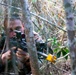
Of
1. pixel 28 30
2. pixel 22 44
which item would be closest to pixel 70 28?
pixel 28 30

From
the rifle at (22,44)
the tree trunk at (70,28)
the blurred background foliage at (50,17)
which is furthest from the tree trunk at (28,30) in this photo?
the blurred background foliage at (50,17)

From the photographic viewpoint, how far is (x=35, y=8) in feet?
9.42

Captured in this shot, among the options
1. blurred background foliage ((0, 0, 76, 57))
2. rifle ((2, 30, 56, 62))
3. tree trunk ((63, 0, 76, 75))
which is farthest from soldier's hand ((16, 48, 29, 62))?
blurred background foliage ((0, 0, 76, 57))

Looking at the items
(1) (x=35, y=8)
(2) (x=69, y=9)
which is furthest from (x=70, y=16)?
(1) (x=35, y=8)

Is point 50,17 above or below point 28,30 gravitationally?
above

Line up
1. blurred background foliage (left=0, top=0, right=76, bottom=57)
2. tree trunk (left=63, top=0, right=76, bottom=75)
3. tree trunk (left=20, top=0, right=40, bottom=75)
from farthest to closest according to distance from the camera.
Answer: blurred background foliage (left=0, top=0, right=76, bottom=57), tree trunk (left=20, top=0, right=40, bottom=75), tree trunk (left=63, top=0, right=76, bottom=75)

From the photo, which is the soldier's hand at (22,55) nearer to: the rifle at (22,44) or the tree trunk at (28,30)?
the rifle at (22,44)

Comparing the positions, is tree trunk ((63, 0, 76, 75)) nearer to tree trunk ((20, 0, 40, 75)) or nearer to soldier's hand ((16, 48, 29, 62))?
tree trunk ((20, 0, 40, 75))

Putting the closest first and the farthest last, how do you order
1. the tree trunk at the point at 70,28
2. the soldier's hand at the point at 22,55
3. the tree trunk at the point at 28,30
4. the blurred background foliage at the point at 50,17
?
the tree trunk at the point at 70,28
the tree trunk at the point at 28,30
the soldier's hand at the point at 22,55
the blurred background foliage at the point at 50,17

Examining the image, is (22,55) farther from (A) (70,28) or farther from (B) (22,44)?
(A) (70,28)

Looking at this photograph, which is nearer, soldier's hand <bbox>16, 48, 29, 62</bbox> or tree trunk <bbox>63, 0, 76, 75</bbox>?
tree trunk <bbox>63, 0, 76, 75</bbox>

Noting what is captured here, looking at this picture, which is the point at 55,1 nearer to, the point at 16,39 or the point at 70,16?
the point at 16,39

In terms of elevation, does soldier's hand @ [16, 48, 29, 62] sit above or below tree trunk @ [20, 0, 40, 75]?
below

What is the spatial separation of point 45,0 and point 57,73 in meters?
1.31
